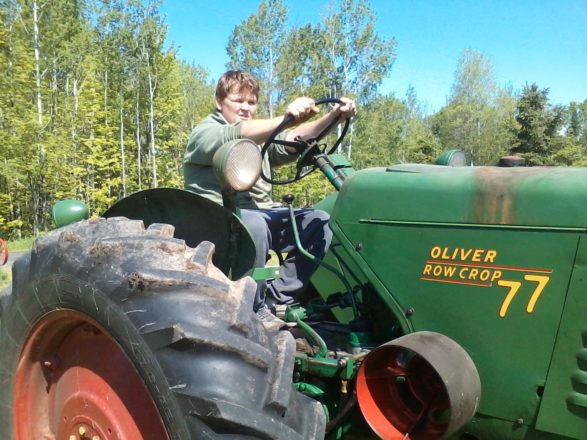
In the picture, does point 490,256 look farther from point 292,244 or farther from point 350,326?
point 292,244

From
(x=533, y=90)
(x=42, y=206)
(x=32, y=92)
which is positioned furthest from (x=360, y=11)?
(x=42, y=206)

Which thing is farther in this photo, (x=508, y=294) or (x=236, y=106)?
(x=236, y=106)

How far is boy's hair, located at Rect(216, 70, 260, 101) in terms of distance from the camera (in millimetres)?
3172

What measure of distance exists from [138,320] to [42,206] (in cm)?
2633

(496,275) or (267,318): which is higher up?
(496,275)

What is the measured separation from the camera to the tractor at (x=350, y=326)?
5.23 feet

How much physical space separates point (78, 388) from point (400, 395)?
1.18 metres

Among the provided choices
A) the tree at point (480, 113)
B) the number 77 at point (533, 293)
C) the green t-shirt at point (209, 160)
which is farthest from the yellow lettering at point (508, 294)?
the tree at point (480, 113)

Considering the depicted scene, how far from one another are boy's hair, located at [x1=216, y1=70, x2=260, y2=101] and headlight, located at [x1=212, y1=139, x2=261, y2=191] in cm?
114

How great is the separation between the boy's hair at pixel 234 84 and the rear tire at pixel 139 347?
1384 millimetres

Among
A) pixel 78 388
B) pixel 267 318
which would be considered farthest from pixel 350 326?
pixel 78 388

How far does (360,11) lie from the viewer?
89.3 ft

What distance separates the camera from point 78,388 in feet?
6.73

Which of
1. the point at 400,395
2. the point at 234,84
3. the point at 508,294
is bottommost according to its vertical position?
the point at 400,395
